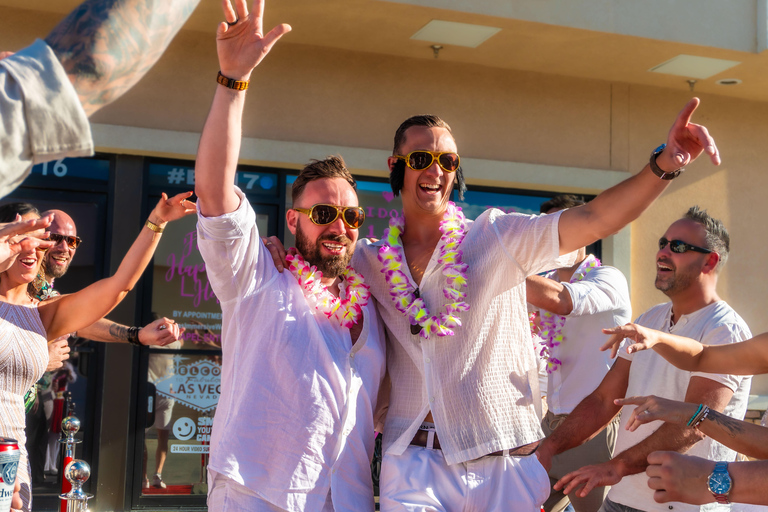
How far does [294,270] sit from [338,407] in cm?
59

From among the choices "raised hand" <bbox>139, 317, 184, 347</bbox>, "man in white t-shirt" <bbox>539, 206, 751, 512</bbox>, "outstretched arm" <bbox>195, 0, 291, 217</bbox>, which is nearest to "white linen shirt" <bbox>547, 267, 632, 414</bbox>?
"man in white t-shirt" <bbox>539, 206, 751, 512</bbox>

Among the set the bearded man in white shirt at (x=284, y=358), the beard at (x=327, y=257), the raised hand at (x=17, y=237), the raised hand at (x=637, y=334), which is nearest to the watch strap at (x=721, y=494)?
the raised hand at (x=637, y=334)

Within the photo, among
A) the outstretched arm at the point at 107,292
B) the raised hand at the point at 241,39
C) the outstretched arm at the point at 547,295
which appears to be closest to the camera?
the raised hand at the point at 241,39

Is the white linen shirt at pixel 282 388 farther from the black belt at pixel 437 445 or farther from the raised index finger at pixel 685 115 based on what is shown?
the raised index finger at pixel 685 115

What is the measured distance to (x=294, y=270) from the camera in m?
3.14

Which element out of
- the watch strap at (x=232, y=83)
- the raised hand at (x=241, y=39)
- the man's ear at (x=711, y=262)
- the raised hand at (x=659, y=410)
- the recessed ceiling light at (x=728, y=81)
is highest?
the recessed ceiling light at (x=728, y=81)

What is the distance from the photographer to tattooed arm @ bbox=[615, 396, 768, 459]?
2820 mm

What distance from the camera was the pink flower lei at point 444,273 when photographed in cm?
295

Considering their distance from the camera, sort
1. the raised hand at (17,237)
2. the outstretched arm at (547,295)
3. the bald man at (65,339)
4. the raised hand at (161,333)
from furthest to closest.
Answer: the bald man at (65,339)
the raised hand at (161,333)
the outstretched arm at (547,295)
the raised hand at (17,237)

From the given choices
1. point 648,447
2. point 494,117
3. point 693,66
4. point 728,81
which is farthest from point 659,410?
point 728,81

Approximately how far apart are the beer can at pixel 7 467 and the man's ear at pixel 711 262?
10.7 ft

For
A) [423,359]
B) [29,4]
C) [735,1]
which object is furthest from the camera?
[735,1]

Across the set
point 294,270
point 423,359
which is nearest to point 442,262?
point 423,359

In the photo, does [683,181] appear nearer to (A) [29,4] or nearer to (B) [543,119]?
(B) [543,119]
